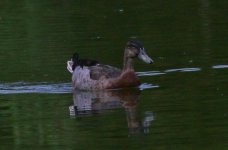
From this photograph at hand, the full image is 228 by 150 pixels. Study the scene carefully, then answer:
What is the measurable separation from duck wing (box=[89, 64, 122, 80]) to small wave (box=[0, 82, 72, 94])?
1.47 ft

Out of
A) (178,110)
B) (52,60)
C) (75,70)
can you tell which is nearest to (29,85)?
(75,70)

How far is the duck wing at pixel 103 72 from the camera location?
1786cm

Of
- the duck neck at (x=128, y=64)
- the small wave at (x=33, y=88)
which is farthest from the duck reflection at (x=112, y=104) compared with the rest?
the duck neck at (x=128, y=64)

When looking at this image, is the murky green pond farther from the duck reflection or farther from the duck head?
the duck head

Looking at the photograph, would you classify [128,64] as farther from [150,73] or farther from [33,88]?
[33,88]

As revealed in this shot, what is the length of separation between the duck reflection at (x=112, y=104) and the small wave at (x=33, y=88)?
276 millimetres

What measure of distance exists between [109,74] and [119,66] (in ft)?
6.50

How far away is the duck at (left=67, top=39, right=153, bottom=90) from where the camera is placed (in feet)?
57.9

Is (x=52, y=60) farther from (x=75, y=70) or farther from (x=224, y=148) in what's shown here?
(x=224, y=148)

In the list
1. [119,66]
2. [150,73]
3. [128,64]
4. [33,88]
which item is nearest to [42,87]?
[33,88]

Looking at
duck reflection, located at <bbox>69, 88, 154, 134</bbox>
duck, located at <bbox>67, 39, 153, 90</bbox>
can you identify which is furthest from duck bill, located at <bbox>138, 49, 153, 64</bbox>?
duck reflection, located at <bbox>69, 88, 154, 134</bbox>

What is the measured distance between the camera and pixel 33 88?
17625mm

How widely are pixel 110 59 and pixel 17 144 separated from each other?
7.42m

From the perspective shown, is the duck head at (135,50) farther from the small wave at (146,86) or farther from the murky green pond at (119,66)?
the small wave at (146,86)
